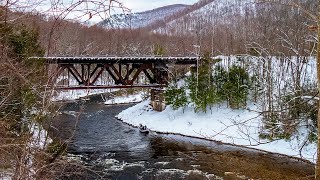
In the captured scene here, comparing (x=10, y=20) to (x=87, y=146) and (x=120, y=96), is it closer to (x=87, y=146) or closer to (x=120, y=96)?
(x=87, y=146)

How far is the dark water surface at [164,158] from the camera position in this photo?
17.2 metres

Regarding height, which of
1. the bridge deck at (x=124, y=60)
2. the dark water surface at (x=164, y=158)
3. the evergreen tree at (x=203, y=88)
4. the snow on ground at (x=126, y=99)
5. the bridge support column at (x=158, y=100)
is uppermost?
the bridge deck at (x=124, y=60)

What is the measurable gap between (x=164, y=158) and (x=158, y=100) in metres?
16.1

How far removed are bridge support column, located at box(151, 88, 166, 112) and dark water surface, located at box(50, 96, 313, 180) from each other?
628 centimetres

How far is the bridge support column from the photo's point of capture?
36.1 m

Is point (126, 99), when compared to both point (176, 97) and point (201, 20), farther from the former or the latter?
point (201, 20)

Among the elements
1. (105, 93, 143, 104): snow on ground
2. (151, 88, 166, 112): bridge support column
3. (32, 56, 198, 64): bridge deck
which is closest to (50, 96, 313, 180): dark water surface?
(32, 56, 198, 64): bridge deck

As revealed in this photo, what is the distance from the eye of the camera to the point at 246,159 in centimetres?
2022

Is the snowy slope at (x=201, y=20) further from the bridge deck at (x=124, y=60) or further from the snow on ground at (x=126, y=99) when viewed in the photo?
the bridge deck at (x=124, y=60)

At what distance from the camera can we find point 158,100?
36.7 m

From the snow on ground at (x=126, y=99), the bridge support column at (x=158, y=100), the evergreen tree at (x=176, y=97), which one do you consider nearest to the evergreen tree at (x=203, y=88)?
the evergreen tree at (x=176, y=97)

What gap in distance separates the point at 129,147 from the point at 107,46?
38406 mm

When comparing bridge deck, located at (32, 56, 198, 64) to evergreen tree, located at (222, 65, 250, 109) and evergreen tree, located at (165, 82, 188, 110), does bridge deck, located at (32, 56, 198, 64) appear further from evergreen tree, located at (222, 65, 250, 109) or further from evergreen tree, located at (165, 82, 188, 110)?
evergreen tree, located at (222, 65, 250, 109)

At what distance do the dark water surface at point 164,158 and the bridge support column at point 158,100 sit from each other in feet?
20.6
